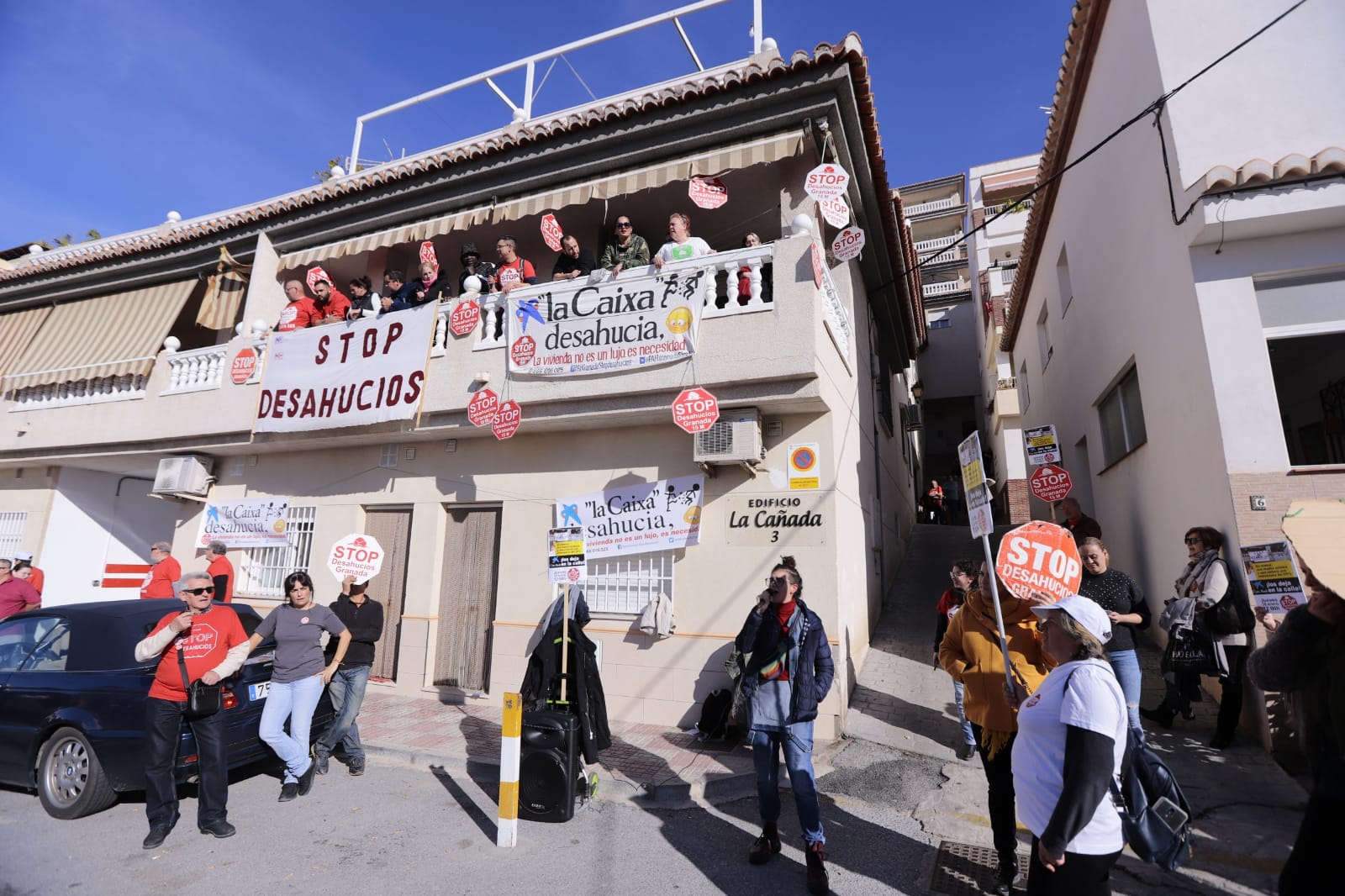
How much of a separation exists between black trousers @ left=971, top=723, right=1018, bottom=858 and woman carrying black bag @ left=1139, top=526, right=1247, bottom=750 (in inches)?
122

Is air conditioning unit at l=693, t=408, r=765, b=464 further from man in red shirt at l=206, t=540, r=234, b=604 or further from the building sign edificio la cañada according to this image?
man in red shirt at l=206, t=540, r=234, b=604

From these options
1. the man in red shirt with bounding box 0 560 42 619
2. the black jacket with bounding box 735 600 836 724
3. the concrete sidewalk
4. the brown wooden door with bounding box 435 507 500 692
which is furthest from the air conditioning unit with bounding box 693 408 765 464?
the man in red shirt with bounding box 0 560 42 619

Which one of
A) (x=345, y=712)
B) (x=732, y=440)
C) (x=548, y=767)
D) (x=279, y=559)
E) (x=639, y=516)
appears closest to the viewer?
(x=548, y=767)

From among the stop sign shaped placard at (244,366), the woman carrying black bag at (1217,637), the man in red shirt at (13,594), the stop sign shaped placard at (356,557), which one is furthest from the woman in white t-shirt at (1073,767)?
the man in red shirt at (13,594)

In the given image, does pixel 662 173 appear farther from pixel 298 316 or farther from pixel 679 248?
pixel 298 316

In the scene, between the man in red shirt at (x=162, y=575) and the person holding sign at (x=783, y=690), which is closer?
the person holding sign at (x=783, y=690)

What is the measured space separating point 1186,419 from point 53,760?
1087 centimetres

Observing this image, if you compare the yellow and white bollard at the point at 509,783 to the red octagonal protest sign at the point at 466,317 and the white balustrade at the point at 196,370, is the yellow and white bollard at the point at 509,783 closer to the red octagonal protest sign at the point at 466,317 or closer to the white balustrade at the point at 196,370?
the red octagonal protest sign at the point at 466,317

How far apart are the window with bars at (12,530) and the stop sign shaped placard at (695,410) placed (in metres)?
14.5

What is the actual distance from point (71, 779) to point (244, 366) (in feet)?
21.6

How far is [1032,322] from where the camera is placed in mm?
16094

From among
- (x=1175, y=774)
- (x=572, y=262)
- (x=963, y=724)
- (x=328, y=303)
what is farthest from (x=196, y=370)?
(x=1175, y=774)

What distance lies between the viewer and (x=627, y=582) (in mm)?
7922

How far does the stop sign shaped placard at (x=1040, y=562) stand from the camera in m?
Result: 3.74
